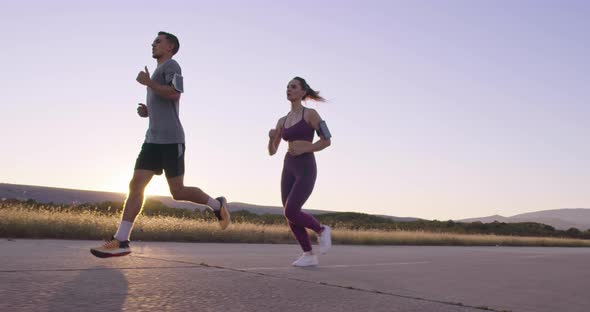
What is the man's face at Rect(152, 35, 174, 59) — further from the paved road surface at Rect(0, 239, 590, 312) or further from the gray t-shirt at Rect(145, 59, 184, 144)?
the paved road surface at Rect(0, 239, 590, 312)

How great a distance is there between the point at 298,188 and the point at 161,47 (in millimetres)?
1973

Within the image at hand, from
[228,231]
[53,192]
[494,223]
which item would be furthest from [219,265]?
[53,192]

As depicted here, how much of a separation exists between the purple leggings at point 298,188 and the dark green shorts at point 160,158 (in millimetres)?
1379

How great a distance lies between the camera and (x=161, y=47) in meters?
5.88

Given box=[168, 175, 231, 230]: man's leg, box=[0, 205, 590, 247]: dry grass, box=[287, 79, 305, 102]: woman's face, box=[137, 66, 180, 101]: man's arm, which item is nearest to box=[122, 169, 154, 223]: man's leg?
box=[168, 175, 231, 230]: man's leg

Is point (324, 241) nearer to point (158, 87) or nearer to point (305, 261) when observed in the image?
point (305, 261)

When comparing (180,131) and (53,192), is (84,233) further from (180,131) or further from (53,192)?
(53,192)

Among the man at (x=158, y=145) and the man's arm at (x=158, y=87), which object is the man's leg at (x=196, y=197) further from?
the man's arm at (x=158, y=87)

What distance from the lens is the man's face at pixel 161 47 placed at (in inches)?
231

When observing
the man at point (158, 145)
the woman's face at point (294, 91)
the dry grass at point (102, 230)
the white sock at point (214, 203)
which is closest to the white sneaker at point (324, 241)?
the white sock at point (214, 203)

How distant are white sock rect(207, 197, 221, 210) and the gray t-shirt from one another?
0.96 metres

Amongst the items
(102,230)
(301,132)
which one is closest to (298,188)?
(301,132)

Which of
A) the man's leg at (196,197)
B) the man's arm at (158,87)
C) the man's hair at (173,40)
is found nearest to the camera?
the man's arm at (158,87)

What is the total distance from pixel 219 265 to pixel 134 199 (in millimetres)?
983
